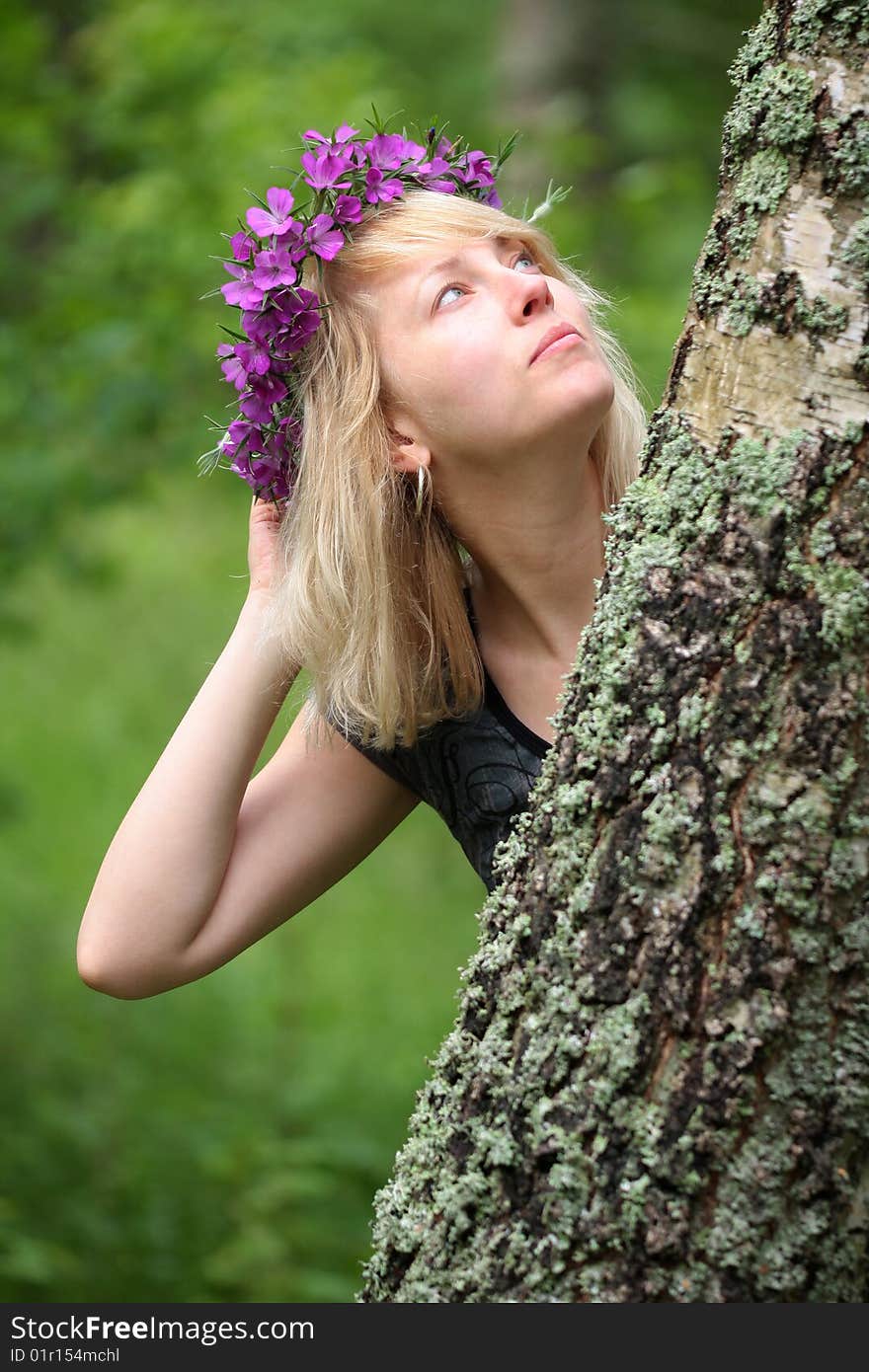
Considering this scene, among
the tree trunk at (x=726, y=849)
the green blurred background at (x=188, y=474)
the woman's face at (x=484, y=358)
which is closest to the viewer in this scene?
the tree trunk at (x=726, y=849)

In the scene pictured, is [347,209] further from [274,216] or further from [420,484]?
[420,484]

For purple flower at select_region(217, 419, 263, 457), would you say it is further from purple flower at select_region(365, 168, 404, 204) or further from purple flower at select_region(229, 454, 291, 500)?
purple flower at select_region(365, 168, 404, 204)

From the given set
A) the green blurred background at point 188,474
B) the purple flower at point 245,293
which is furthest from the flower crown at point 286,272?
the green blurred background at point 188,474

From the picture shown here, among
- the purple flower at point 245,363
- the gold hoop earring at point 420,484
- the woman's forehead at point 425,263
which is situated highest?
the woman's forehead at point 425,263

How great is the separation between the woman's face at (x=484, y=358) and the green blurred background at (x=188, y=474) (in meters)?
1.14

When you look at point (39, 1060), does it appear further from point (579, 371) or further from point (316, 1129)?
point (579, 371)

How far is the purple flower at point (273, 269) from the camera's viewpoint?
1.94m

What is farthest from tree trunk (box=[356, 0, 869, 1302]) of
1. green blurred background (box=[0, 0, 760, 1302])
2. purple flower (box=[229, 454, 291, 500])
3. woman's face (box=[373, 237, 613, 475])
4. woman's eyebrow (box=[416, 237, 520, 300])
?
green blurred background (box=[0, 0, 760, 1302])

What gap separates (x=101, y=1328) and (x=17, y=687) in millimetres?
7041

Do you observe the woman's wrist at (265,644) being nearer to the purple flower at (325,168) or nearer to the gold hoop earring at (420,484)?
the gold hoop earring at (420,484)

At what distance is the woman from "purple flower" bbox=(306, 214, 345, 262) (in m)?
0.04

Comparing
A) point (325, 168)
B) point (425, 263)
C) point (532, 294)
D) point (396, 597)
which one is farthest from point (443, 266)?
point (396, 597)

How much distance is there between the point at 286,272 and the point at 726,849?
1.19m

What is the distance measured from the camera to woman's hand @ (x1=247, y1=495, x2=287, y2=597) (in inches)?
81.0
